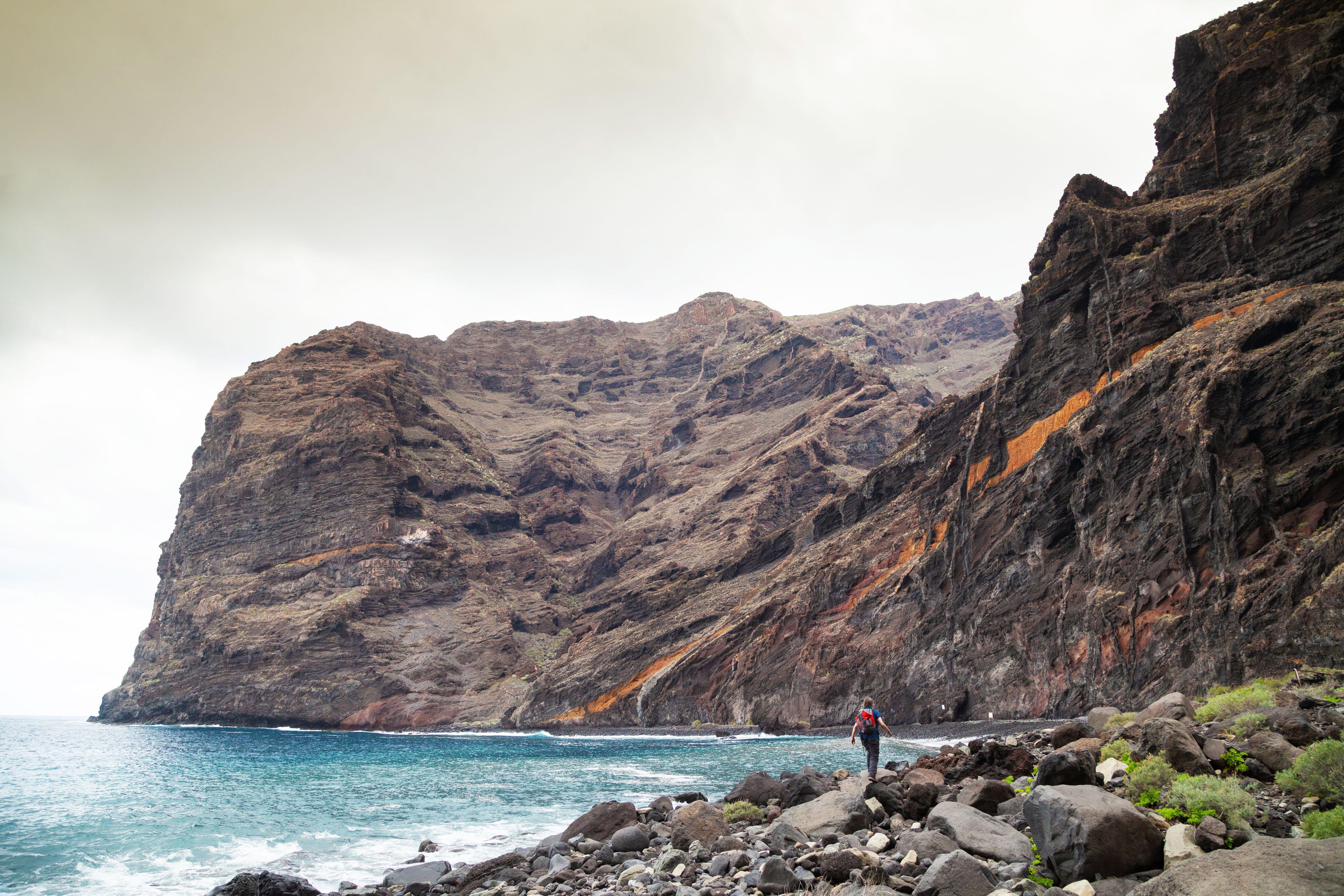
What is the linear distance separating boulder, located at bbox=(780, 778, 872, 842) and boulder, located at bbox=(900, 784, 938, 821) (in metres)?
0.76

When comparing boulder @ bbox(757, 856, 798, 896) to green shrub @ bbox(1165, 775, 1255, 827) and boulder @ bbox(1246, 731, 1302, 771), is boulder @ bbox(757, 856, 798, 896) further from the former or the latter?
boulder @ bbox(1246, 731, 1302, 771)

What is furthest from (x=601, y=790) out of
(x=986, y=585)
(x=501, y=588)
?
(x=501, y=588)

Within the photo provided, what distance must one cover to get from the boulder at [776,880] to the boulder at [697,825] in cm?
419

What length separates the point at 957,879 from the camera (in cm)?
812

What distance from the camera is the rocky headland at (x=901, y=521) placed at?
34.1 m

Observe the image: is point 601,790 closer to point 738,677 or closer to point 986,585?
point 986,585

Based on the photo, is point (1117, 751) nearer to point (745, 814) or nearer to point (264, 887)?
point (745, 814)

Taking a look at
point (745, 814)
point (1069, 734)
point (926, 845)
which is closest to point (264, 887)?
point (745, 814)

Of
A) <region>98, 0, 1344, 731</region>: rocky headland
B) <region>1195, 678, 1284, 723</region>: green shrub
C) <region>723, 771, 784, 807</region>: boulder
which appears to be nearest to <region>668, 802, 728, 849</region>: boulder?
<region>723, 771, 784, 807</region>: boulder

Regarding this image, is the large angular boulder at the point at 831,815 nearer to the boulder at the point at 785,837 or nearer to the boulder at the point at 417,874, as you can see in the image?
the boulder at the point at 785,837

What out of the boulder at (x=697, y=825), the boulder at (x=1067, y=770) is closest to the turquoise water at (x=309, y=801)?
the boulder at (x=697, y=825)

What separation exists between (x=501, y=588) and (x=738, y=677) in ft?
242

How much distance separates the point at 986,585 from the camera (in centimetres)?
5172

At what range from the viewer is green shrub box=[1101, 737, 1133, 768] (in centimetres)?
1223
